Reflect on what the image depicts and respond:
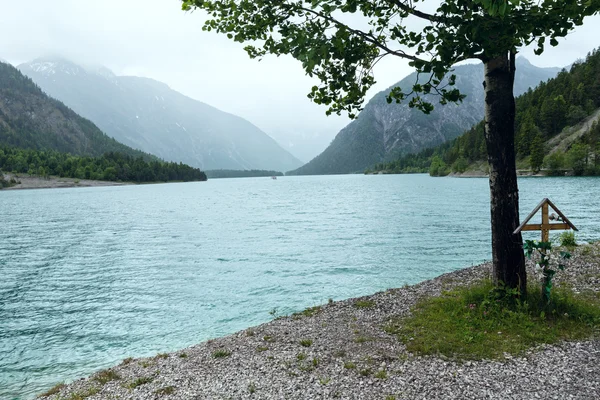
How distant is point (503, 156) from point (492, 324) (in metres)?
5.42

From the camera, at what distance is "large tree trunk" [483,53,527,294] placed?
1242 cm

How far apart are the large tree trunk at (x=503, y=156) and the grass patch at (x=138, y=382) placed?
38.8 ft

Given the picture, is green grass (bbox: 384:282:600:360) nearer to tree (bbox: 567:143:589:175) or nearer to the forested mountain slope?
tree (bbox: 567:143:589:175)

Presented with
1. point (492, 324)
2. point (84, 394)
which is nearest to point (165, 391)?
point (84, 394)

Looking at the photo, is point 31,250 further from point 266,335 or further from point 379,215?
point 379,215

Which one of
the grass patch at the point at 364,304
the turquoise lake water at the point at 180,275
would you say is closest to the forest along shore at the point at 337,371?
the grass patch at the point at 364,304

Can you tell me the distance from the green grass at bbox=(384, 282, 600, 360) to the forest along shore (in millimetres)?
459

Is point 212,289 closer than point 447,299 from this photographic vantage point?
No

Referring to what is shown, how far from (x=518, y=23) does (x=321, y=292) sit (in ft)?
62.3

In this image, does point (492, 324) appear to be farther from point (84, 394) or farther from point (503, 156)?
point (84, 394)

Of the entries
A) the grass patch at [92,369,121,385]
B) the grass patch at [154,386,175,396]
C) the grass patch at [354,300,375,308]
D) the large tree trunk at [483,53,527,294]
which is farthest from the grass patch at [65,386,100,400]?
the large tree trunk at [483,53,527,294]

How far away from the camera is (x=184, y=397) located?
9461 millimetres

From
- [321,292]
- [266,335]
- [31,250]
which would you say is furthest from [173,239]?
[266,335]

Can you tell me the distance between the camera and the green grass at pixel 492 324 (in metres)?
10.9
